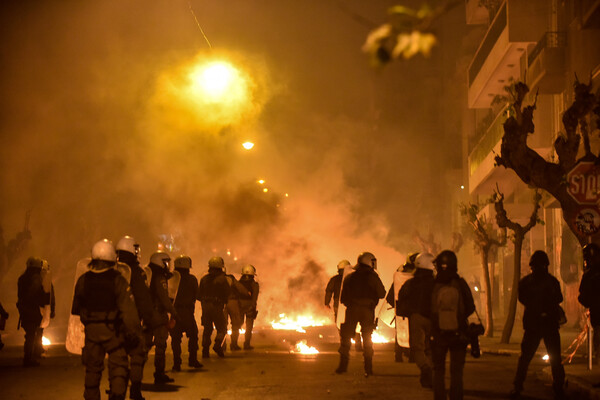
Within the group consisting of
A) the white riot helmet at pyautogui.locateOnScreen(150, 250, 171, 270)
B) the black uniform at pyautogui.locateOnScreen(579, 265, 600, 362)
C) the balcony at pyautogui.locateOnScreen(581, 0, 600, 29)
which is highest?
A: the balcony at pyautogui.locateOnScreen(581, 0, 600, 29)

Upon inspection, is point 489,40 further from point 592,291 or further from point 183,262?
point 592,291

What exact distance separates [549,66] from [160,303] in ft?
71.1

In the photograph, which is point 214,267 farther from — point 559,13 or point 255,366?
point 559,13

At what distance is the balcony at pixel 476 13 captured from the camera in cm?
4772

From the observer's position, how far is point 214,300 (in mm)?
16953

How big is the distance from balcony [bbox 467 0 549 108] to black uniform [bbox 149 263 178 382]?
974 inches

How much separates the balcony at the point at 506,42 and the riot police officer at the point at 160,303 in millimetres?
24593

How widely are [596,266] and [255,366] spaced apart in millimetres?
5829

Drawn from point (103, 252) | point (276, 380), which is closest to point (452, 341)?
point (103, 252)

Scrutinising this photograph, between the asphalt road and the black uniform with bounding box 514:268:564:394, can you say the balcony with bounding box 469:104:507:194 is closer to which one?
the asphalt road

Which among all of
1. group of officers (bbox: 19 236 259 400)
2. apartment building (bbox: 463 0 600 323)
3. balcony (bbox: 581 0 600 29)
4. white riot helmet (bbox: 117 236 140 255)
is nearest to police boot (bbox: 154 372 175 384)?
group of officers (bbox: 19 236 259 400)

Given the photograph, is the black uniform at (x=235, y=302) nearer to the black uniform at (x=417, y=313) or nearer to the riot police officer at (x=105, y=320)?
the black uniform at (x=417, y=313)

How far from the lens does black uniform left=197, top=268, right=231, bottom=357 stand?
55.6 ft

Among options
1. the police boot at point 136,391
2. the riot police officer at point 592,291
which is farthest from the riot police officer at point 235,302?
the riot police officer at point 592,291
